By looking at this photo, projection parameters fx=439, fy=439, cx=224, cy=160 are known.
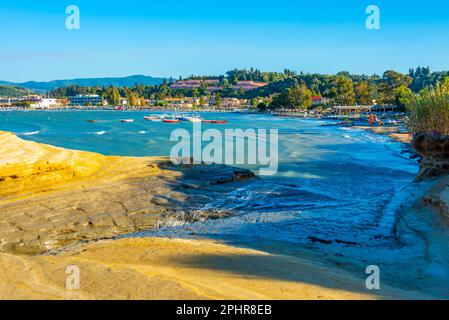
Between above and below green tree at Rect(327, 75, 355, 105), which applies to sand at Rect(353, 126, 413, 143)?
below

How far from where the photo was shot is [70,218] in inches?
555

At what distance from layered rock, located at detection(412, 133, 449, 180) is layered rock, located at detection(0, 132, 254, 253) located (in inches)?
447

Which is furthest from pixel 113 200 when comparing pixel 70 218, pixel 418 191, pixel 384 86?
pixel 384 86

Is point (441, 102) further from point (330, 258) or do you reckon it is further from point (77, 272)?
point (77, 272)

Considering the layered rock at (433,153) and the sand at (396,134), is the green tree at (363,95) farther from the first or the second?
the layered rock at (433,153)

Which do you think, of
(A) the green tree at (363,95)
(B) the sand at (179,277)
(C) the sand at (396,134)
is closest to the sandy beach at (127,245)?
(B) the sand at (179,277)

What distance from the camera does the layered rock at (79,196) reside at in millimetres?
13227

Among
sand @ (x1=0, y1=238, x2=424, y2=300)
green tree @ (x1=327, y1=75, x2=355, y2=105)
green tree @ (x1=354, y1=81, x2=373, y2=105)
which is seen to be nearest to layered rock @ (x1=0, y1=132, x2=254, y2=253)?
sand @ (x1=0, y1=238, x2=424, y2=300)

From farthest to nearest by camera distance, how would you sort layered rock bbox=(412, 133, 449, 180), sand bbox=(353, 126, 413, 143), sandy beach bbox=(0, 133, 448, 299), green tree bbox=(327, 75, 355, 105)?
1. green tree bbox=(327, 75, 355, 105)
2. sand bbox=(353, 126, 413, 143)
3. layered rock bbox=(412, 133, 449, 180)
4. sandy beach bbox=(0, 133, 448, 299)

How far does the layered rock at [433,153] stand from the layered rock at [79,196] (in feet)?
37.3

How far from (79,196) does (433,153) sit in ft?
58.8

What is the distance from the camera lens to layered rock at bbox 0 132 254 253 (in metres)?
13.2

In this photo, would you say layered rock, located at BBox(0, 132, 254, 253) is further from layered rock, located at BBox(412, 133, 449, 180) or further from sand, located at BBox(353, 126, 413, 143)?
sand, located at BBox(353, 126, 413, 143)
